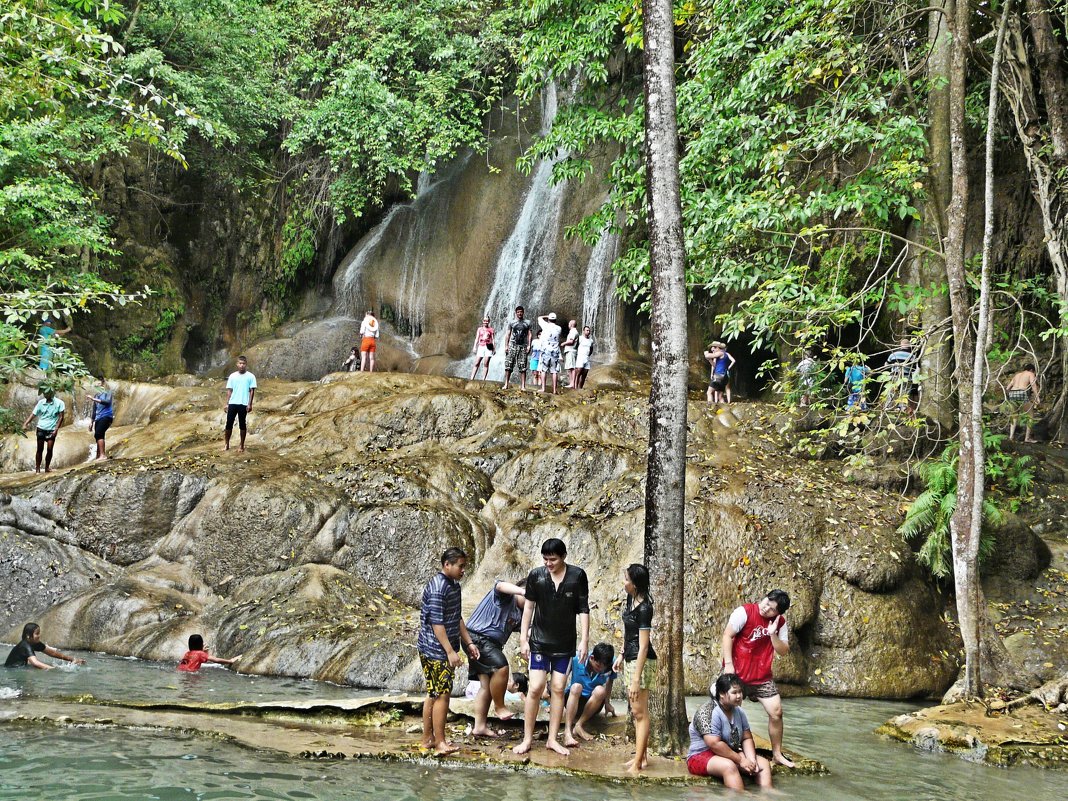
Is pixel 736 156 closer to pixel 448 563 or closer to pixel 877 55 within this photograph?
pixel 877 55

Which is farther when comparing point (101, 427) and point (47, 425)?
point (101, 427)

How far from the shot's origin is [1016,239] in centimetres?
1722

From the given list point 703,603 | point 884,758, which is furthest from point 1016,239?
point 884,758

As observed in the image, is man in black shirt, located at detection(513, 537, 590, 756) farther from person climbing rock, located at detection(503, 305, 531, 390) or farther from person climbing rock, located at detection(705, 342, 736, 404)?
person climbing rock, located at detection(503, 305, 531, 390)

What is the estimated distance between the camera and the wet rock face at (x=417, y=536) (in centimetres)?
1259

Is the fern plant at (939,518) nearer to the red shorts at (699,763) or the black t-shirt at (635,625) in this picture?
the black t-shirt at (635,625)

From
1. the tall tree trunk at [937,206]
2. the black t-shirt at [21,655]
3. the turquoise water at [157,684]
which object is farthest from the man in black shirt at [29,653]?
the tall tree trunk at [937,206]

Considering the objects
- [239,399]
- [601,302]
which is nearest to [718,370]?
[601,302]

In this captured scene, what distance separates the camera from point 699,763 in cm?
742

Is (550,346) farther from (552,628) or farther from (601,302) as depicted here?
(552,628)

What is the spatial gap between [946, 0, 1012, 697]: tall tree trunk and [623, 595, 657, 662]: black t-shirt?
4.65 metres

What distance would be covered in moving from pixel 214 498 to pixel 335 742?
840 centimetres

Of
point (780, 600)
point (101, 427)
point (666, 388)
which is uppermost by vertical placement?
point (101, 427)

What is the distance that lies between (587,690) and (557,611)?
108 centimetres
